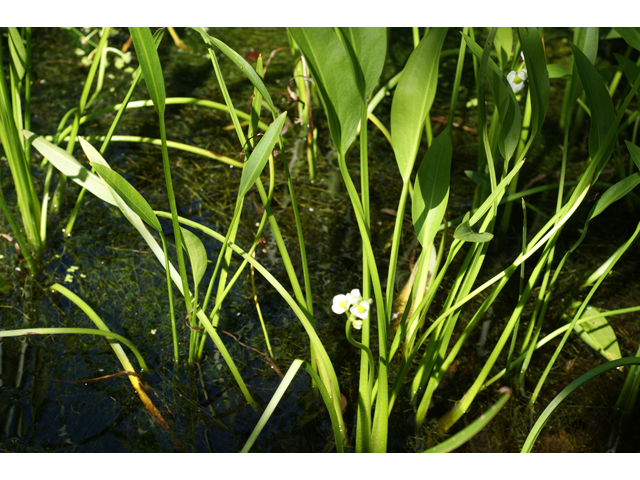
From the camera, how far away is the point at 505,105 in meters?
0.59

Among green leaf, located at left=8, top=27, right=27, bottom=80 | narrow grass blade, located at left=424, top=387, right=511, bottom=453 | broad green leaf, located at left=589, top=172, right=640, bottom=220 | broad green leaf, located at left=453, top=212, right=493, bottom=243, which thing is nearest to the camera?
narrow grass blade, located at left=424, top=387, right=511, bottom=453

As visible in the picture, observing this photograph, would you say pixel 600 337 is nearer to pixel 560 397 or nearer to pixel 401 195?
pixel 560 397

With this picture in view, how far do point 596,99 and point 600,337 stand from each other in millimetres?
529

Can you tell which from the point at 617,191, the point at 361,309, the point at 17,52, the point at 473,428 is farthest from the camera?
the point at 17,52

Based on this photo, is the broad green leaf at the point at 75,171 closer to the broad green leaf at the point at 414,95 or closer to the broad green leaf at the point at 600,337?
the broad green leaf at the point at 414,95

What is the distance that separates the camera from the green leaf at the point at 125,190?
1.81ft

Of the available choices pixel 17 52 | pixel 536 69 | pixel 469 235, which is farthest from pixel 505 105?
pixel 17 52

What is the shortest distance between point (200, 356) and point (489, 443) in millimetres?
519

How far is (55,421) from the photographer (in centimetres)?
80

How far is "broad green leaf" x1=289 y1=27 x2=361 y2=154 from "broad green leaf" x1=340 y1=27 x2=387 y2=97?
0.01m

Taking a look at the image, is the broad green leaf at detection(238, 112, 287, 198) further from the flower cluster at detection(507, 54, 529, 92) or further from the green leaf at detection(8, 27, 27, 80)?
the green leaf at detection(8, 27, 27, 80)

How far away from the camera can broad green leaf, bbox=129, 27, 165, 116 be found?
1.58ft

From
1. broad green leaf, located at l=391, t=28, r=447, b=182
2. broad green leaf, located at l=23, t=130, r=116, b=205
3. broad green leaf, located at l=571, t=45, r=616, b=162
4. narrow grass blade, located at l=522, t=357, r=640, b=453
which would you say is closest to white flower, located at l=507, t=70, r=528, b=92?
broad green leaf, located at l=571, t=45, r=616, b=162

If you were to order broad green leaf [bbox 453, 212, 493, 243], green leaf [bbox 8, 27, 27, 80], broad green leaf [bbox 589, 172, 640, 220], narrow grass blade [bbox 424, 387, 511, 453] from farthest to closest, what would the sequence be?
green leaf [bbox 8, 27, 27, 80]
broad green leaf [bbox 589, 172, 640, 220]
broad green leaf [bbox 453, 212, 493, 243]
narrow grass blade [bbox 424, 387, 511, 453]
